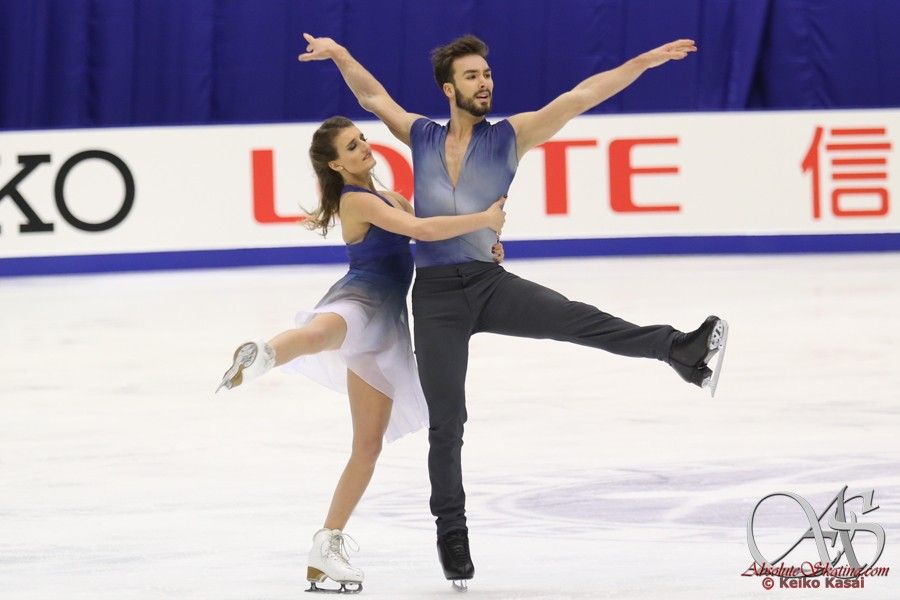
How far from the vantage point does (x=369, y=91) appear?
4168 mm

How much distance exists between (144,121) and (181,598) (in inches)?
367

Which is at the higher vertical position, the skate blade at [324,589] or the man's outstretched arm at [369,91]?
the man's outstretched arm at [369,91]

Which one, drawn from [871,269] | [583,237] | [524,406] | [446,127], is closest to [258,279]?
[583,237]

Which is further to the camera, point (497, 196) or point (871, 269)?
point (871, 269)

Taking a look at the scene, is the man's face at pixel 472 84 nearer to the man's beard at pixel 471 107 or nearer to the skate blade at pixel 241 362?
the man's beard at pixel 471 107

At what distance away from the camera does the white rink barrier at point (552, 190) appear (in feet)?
37.1

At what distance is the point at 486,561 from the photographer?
3.99 m

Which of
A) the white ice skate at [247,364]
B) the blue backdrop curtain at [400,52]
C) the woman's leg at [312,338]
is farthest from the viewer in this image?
the blue backdrop curtain at [400,52]

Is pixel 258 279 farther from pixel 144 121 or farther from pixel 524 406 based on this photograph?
pixel 524 406

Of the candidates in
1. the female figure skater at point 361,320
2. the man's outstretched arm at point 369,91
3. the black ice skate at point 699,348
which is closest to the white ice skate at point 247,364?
the female figure skater at point 361,320

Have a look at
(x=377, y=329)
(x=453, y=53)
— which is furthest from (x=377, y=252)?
(x=453, y=53)

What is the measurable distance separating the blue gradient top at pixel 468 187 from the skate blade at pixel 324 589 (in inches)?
31.9

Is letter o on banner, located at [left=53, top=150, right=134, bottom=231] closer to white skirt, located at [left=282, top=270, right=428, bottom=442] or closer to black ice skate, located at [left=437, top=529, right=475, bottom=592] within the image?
white skirt, located at [left=282, top=270, right=428, bottom=442]

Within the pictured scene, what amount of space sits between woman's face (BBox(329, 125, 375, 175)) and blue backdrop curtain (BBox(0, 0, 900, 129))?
8534 mm
